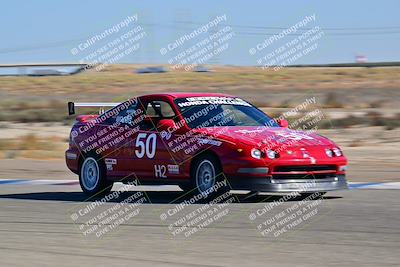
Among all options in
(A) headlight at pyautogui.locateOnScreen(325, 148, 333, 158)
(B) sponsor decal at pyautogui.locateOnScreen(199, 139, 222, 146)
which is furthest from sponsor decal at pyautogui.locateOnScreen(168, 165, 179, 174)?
(A) headlight at pyautogui.locateOnScreen(325, 148, 333, 158)

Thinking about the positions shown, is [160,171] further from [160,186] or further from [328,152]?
[160,186]

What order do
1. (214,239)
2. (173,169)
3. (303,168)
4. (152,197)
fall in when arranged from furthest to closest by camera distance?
(152,197) → (173,169) → (303,168) → (214,239)

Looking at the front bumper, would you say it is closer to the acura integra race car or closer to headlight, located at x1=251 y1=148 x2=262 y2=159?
the acura integra race car

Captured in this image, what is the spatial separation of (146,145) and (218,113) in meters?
1.06

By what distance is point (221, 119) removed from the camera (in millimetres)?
12680

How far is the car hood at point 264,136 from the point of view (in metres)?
11.8

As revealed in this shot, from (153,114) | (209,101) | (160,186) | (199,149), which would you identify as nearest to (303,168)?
(199,149)

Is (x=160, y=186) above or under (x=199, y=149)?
under

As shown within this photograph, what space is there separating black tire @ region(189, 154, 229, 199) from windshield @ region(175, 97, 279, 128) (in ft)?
1.97

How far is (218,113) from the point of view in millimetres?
12773

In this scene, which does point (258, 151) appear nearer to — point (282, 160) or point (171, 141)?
point (282, 160)

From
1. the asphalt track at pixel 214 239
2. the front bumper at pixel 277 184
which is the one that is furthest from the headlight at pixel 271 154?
the asphalt track at pixel 214 239

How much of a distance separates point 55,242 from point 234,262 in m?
2.12

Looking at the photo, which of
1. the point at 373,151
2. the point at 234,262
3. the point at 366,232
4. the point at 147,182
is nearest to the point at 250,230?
the point at 366,232
